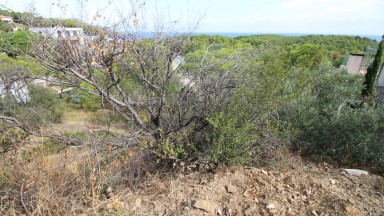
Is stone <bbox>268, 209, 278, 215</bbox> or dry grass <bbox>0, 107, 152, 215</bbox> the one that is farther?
stone <bbox>268, 209, 278, 215</bbox>

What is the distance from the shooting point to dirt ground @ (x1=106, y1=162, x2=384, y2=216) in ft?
7.36

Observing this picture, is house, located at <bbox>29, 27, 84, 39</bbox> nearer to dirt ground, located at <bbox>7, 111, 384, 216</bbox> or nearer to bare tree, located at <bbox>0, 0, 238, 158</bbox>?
bare tree, located at <bbox>0, 0, 238, 158</bbox>

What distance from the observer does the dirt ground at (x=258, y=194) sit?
2.24 meters

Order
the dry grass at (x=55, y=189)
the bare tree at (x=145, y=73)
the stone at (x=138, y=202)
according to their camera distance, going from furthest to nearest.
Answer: the bare tree at (x=145, y=73)
the stone at (x=138, y=202)
the dry grass at (x=55, y=189)

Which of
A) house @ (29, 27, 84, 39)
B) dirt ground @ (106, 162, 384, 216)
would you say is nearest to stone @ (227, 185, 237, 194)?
dirt ground @ (106, 162, 384, 216)

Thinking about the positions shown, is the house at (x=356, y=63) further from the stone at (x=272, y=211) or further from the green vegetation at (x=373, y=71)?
the stone at (x=272, y=211)

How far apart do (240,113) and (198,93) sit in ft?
2.70

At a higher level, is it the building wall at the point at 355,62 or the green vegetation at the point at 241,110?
the green vegetation at the point at 241,110

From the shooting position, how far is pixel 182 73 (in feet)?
13.3

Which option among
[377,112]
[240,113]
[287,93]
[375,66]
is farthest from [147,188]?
[375,66]

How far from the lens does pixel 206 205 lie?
2.32m

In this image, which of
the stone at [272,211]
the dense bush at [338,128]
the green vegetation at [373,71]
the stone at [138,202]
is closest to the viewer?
the stone at [272,211]

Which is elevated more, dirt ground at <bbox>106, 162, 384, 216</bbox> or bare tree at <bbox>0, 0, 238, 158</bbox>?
bare tree at <bbox>0, 0, 238, 158</bbox>

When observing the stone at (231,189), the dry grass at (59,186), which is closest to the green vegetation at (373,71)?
the stone at (231,189)
